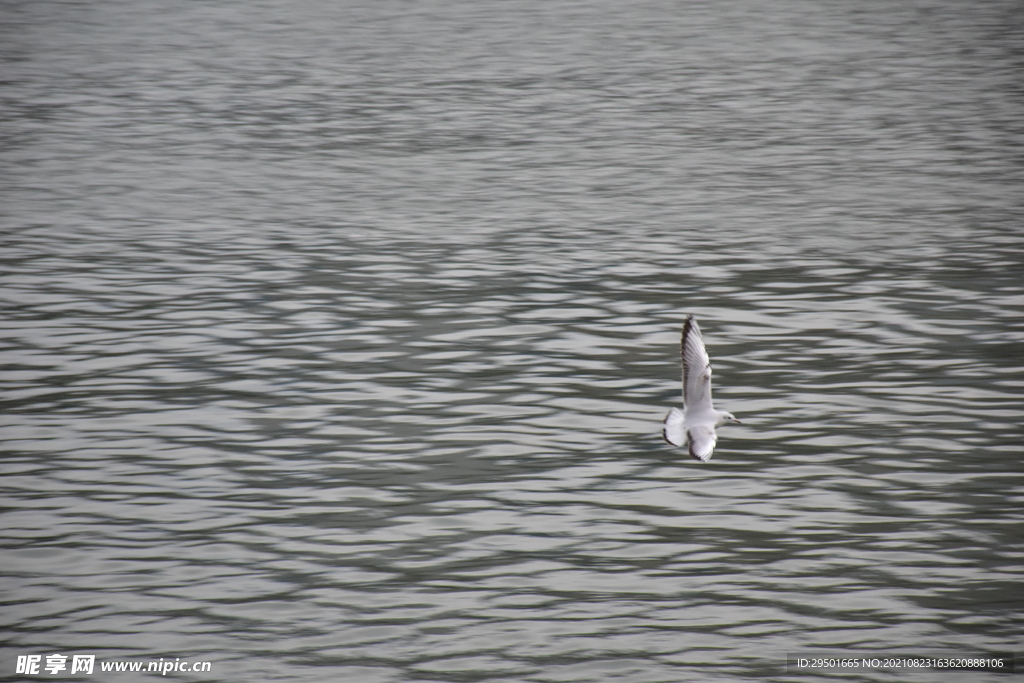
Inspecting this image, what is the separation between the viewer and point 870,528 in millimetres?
14508

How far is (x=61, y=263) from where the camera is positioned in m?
23.6

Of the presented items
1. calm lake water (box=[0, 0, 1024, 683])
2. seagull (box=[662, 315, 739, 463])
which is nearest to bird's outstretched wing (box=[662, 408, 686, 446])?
seagull (box=[662, 315, 739, 463])

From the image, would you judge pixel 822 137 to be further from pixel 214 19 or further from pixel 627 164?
pixel 214 19

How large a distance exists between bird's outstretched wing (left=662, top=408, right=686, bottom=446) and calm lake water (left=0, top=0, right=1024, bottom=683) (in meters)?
1.06

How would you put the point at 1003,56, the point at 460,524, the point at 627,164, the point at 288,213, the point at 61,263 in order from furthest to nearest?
the point at 1003,56, the point at 627,164, the point at 288,213, the point at 61,263, the point at 460,524

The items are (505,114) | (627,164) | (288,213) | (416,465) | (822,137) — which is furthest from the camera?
(505,114)

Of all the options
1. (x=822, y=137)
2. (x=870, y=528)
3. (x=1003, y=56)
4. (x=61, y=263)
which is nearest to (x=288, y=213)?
(x=61, y=263)

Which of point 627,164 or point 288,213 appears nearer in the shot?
point 288,213

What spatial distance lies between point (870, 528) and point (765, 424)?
2.86m

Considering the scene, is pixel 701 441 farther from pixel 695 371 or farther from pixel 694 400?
pixel 695 371

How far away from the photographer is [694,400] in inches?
557

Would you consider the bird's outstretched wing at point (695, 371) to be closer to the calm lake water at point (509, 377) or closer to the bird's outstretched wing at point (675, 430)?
the bird's outstretched wing at point (675, 430)

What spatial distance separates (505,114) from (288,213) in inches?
Result: 393

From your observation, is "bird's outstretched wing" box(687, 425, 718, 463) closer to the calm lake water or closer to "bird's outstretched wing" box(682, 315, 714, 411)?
"bird's outstretched wing" box(682, 315, 714, 411)
